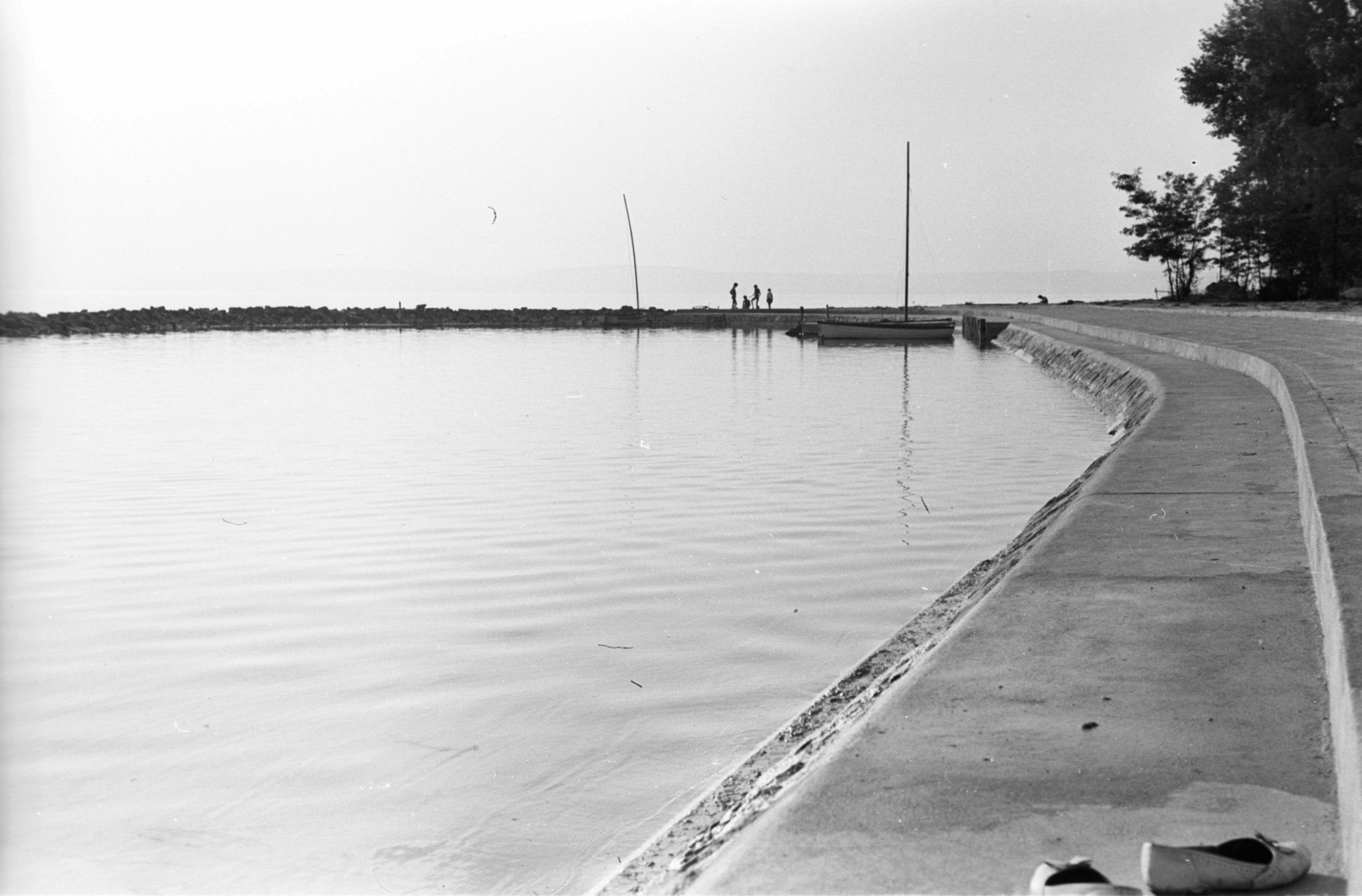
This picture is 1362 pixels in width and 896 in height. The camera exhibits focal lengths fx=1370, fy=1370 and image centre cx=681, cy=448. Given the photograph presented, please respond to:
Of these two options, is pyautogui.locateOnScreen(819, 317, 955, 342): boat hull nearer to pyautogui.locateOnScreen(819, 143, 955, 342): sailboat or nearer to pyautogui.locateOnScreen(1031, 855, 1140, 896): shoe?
pyautogui.locateOnScreen(819, 143, 955, 342): sailboat

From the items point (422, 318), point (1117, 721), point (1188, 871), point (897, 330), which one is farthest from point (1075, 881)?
point (422, 318)

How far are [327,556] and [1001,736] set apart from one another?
6.69 metres

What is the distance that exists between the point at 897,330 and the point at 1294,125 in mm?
14390

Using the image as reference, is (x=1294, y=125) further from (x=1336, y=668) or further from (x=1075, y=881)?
(x=1075, y=881)

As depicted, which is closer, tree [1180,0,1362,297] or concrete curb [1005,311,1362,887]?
concrete curb [1005,311,1362,887]

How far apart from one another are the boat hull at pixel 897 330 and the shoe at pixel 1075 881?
46497 millimetres

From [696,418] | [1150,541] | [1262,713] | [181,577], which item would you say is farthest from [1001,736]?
[696,418]

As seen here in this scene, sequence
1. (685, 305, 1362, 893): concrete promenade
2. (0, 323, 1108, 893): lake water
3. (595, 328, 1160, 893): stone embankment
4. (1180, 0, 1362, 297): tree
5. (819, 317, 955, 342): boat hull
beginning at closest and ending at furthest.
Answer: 1. (685, 305, 1362, 893): concrete promenade
2. (595, 328, 1160, 893): stone embankment
3. (0, 323, 1108, 893): lake water
4. (1180, 0, 1362, 297): tree
5. (819, 317, 955, 342): boat hull

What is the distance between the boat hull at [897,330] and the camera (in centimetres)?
4900

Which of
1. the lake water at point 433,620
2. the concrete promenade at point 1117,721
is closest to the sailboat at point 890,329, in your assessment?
the lake water at point 433,620

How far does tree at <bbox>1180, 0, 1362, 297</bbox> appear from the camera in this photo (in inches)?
1640

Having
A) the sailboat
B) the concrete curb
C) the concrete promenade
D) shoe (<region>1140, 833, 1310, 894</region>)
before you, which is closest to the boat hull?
the sailboat

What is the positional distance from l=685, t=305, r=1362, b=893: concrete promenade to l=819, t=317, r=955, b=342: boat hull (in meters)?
42.0

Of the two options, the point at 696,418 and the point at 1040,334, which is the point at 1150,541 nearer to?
the point at 696,418
